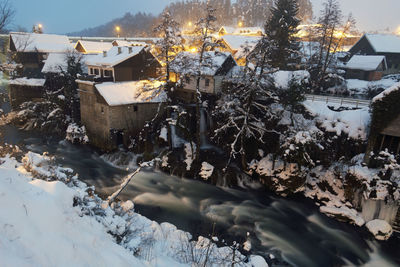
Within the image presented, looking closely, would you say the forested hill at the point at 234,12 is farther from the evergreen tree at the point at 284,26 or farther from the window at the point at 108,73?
the window at the point at 108,73

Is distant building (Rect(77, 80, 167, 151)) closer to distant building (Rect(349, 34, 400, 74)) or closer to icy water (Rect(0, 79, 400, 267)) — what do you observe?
icy water (Rect(0, 79, 400, 267))

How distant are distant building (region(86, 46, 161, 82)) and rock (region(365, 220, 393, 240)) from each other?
984 inches

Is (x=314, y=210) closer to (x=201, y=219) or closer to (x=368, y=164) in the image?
(x=368, y=164)

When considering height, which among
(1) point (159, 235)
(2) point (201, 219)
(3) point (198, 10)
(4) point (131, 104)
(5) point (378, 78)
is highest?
(3) point (198, 10)

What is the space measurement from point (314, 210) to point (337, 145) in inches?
230

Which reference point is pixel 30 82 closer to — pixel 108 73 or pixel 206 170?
pixel 108 73

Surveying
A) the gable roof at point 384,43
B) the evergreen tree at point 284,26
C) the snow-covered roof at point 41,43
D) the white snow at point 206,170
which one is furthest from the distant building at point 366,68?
the snow-covered roof at point 41,43

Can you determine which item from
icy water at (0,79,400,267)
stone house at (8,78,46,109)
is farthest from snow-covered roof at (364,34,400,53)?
stone house at (8,78,46,109)

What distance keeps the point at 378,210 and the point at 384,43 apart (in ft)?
124

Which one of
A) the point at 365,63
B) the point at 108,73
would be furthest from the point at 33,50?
the point at 365,63

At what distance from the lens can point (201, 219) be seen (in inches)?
680

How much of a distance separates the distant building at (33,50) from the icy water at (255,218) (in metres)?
26.9

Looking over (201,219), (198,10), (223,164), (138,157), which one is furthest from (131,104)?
(198,10)

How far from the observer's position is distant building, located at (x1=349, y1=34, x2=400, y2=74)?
40156 millimetres
